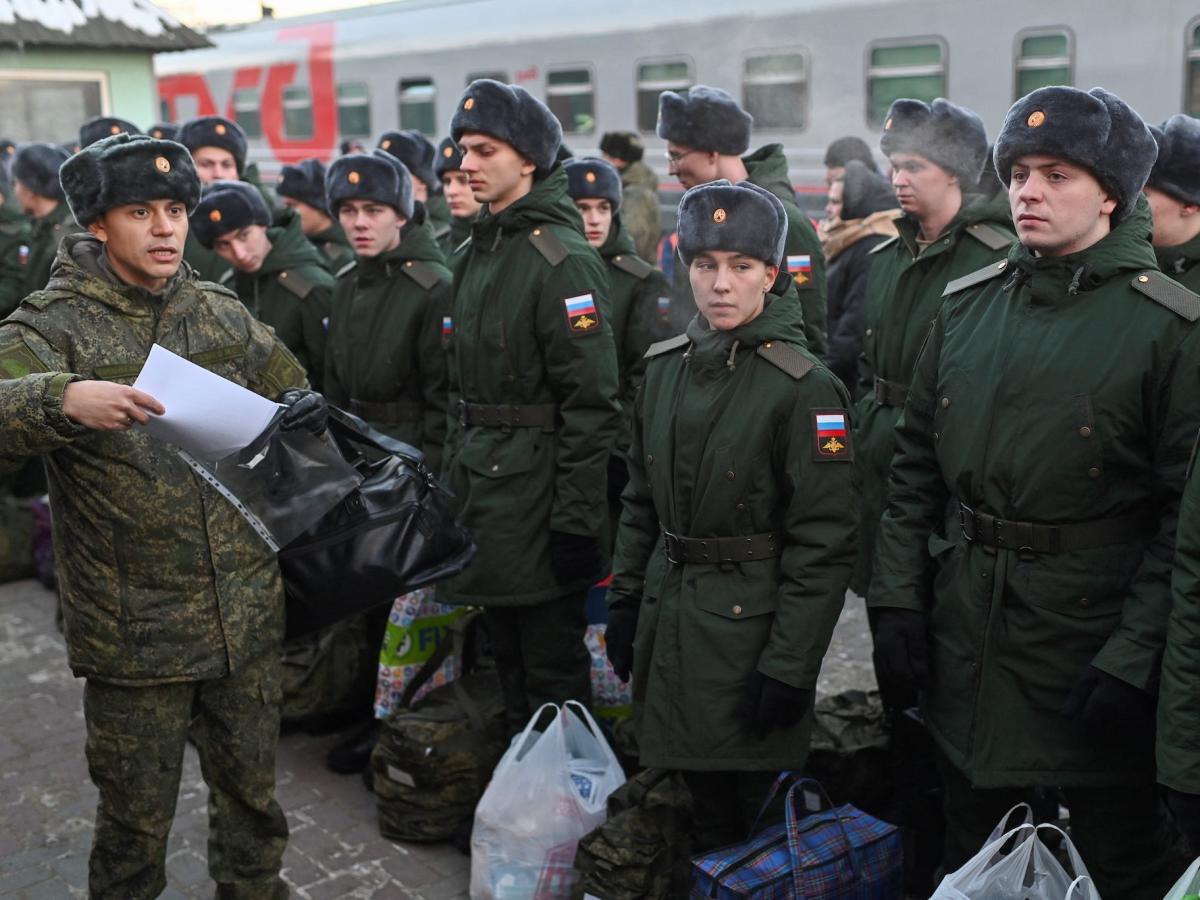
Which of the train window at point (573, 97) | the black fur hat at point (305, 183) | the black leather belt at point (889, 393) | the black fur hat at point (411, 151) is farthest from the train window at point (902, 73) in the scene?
the black leather belt at point (889, 393)

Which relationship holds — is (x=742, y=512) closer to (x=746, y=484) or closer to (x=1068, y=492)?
(x=746, y=484)

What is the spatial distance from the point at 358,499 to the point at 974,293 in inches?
67.1

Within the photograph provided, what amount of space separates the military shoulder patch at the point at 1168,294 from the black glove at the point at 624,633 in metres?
1.60

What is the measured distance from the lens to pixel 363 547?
12.0 ft

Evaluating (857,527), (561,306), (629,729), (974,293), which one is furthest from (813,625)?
(561,306)

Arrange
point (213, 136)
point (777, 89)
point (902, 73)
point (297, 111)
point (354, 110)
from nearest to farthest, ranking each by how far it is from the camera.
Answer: point (213, 136) → point (902, 73) → point (777, 89) → point (354, 110) → point (297, 111)

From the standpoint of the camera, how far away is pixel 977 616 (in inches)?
123

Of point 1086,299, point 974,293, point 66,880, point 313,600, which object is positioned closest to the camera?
point 1086,299

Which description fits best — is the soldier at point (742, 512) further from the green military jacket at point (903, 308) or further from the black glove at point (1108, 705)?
the green military jacket at point (903, 308)

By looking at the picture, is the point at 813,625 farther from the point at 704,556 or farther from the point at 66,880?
the point at 66,880

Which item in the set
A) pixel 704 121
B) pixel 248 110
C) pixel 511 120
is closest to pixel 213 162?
pixel 704 121

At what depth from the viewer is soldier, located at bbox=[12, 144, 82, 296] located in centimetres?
797

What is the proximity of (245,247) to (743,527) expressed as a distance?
3269mm

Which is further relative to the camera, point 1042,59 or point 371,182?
point 1042,59
